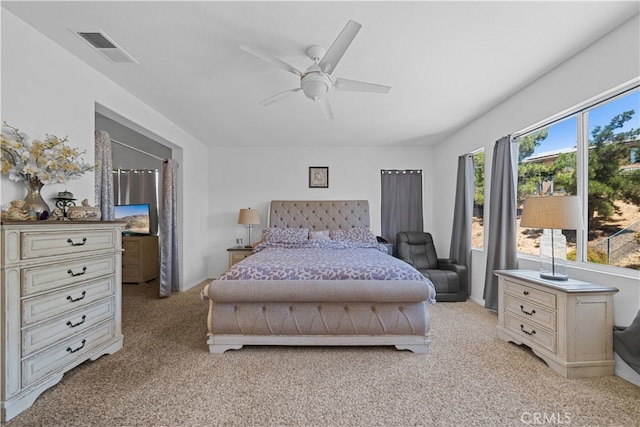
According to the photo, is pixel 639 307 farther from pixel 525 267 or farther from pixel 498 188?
pixel 498 188

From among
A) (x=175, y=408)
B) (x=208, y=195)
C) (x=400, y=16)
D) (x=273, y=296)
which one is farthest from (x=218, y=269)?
(x=400, y=16)

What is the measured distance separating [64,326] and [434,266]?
14.4ft

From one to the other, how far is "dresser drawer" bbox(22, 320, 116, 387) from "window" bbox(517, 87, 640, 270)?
416 cm

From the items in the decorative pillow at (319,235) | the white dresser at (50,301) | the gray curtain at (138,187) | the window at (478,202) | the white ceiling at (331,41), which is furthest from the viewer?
the gray curtain at (138,187)

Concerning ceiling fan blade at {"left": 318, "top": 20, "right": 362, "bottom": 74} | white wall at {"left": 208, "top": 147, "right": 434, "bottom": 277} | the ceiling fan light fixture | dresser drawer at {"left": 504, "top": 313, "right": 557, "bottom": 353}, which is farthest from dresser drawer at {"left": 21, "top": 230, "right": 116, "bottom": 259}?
dresser drawer at {"left": 504, "top": 313, "right": 557, "bottom": 353}

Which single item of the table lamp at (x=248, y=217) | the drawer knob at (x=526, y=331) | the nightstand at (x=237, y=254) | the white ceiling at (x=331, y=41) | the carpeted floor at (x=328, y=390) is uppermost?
the white ceiling at (x=331, y=41)

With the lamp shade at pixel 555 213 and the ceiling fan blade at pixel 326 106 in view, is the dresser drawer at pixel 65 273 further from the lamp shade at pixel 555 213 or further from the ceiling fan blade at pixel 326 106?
the lamp shade at pixel 555 213

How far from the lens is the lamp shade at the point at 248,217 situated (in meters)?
4.61

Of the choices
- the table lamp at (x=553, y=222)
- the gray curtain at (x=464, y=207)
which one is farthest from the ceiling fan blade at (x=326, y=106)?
the gray curtain at (x=464, y=207)

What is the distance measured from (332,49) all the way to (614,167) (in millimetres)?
2460

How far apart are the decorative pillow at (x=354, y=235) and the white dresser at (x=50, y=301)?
301 centimetres

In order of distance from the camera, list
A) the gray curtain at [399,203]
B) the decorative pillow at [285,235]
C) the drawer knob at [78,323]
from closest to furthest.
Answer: the drawer knob at [78,323]
the decorative pillow at [285,235]
the gray curtain at [399,203]

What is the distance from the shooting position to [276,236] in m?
4.32

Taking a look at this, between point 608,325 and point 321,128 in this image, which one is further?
point 321,128
